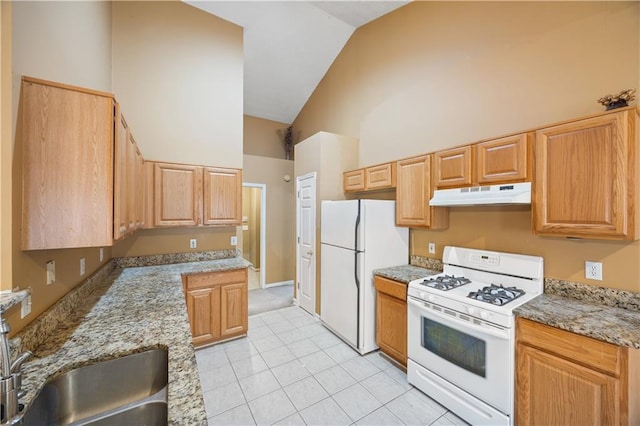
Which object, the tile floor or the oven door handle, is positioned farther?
the tile floor

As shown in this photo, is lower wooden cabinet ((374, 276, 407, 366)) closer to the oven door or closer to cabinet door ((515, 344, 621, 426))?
the oven door

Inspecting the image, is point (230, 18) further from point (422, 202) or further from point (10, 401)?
point (10, 401)

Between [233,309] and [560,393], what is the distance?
2.93 metres

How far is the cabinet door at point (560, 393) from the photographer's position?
54.7 inches

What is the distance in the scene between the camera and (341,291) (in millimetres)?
3143

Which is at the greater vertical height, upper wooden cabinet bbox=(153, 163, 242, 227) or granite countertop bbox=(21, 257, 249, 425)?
upper wooden cabinet bbox=(153, 163, 242, 227)

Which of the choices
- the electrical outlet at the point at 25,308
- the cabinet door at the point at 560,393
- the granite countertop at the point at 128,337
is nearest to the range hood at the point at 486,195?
the cabinet door at the point at 560,393

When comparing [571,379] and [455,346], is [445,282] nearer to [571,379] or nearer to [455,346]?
[455,346]

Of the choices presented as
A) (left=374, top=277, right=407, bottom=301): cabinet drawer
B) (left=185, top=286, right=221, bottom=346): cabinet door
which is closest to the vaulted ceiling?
(left=374, top=277, right=407, bottom=301): cabinet drawer

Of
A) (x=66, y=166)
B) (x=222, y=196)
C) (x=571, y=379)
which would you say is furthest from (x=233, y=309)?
(x=571, y=379)

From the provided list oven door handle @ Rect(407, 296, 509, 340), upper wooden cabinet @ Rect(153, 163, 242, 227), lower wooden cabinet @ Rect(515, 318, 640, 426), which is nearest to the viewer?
lower wooden cabinet @ Rect(515, 318, 640, 426)

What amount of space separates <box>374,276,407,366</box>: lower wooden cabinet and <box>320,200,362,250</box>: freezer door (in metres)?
0.53

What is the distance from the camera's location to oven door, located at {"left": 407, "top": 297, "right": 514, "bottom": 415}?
1725 mm

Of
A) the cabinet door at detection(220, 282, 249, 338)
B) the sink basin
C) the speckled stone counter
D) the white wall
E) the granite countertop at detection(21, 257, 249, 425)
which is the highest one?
the white wall
